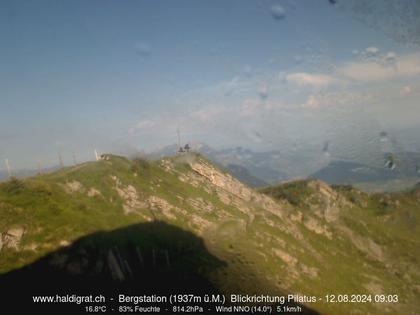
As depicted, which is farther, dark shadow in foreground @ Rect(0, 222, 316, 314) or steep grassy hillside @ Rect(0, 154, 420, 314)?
steep grassy hillside @ Rect(0, 154, 420, 314)

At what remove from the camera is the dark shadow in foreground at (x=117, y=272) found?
79000 millimetres

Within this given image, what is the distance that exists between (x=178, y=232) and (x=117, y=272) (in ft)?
107

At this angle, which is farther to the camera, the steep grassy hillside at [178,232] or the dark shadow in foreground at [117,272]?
the steep grassy hillside at [178,232]

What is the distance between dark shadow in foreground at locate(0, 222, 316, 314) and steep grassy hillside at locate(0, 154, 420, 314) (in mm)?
384

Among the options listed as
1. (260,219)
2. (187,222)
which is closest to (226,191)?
(260,219)

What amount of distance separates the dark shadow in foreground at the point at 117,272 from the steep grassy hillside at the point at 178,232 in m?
0.38

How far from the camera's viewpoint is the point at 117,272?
309 feet

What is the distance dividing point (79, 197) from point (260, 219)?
82.3 meters

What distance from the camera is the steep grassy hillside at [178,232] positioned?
94.0 m

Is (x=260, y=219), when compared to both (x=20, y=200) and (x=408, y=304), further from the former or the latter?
(x=20, y=200)

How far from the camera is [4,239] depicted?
88625 mm

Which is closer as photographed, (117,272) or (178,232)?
(117,272)

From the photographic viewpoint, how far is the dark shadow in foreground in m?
79.0

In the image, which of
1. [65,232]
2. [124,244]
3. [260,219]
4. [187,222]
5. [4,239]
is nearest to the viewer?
[4,239]
